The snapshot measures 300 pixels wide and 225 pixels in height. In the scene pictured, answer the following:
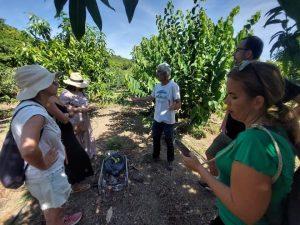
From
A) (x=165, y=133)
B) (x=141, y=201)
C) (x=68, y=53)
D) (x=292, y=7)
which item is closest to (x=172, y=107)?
(x=165, y=133)

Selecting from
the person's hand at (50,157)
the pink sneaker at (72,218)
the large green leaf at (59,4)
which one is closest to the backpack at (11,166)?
the person's hand at (50,157)

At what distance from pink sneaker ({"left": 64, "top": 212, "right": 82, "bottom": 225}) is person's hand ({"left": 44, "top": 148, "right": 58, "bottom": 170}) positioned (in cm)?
149

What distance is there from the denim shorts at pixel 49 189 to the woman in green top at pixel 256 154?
4.56 feet

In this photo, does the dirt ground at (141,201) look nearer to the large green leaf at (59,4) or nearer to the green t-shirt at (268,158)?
the green t-shirt at (268,158)

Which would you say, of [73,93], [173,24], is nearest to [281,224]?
[73,93]

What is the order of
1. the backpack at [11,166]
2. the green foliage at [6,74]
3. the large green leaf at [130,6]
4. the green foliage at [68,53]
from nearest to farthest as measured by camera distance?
the large green leaf at [130,6]
the backpack at [11,166]
the green foliage at [68,53]
the green foliage at [6,74]

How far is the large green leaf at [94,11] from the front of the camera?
82 cm

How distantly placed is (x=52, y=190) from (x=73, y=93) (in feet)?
7.90

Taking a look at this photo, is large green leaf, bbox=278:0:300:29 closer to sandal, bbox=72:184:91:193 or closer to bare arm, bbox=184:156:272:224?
bare arm, bbox=184:156:272:224

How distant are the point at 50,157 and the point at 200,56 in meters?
4.63

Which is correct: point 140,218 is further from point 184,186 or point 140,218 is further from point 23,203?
point 23,203

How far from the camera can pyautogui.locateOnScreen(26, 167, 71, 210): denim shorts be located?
2.14m

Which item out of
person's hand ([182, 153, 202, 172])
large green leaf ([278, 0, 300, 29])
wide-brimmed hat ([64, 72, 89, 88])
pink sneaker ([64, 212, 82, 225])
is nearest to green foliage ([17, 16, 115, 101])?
wide-brimmed hat ([64, 72, 89, 88])

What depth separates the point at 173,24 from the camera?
21.2 feet
